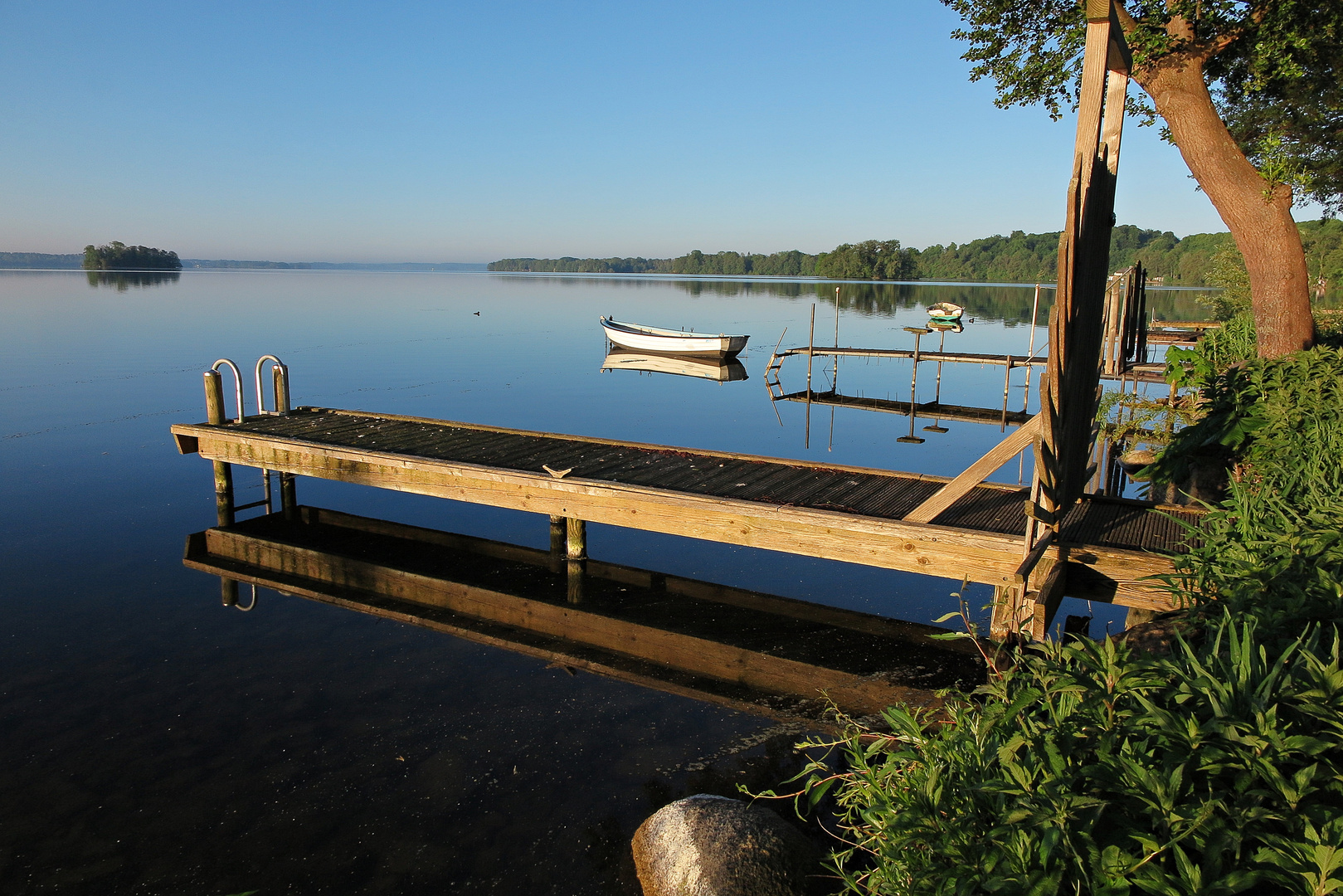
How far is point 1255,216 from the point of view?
10742mm

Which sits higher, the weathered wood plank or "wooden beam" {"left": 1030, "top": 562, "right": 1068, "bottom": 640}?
"wooden beam" {"left": 1030, "top": 562, "right": 1068, "bottom": 640}

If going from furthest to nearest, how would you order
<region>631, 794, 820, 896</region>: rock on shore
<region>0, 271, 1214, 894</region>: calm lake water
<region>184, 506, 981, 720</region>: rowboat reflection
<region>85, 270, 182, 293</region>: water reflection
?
<region>85, 270, 182, 293</region>: water reflection, <region>184, 506, 981, 720</region>: rowboat reflection, <region>0, 271, 1214, 894</region>: calm lake water, <region>631, 794, 820, 896</region>: rock on shore

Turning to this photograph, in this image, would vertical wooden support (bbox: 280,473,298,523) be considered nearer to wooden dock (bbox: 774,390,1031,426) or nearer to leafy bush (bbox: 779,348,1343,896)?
leafy bush (bbox: 779,348,1343,896)

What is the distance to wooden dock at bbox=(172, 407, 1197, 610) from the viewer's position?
7148 mm

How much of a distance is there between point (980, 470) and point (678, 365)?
29.3m

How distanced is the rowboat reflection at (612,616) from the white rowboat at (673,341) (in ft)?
78.5

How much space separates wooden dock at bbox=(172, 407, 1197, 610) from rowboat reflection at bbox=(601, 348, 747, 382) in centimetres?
2005

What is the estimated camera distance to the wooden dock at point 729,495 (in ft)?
23.5

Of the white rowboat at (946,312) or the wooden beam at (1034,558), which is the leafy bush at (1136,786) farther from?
the white rowboat at (946,312)

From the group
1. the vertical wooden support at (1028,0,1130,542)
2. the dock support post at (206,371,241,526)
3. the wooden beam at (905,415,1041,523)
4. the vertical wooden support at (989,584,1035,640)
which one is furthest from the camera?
the dock support post at (206,371,241,526)

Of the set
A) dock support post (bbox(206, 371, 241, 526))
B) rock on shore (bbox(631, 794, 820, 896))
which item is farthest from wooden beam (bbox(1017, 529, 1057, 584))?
dock support post (bbox(206, 371, 241, 526))

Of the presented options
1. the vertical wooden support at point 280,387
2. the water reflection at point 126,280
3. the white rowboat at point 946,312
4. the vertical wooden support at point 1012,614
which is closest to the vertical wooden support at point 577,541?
the vertical wooden support at point 1012,614

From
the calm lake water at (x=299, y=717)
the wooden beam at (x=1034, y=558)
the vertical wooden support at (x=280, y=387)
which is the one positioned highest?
the vertical wooden support at (x=280, y=387)

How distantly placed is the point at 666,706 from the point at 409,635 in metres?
2.98
